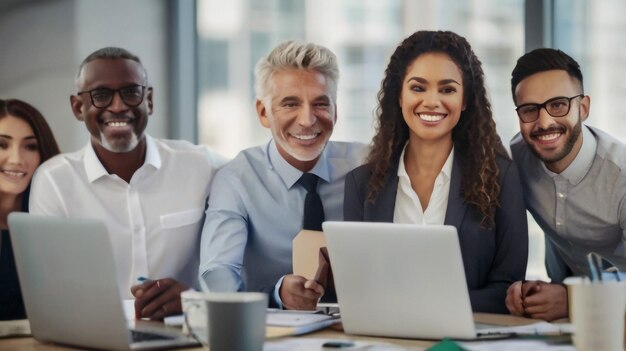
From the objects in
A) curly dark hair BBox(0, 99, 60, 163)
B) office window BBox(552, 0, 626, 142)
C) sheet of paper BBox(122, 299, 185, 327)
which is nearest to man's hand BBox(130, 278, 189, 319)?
sheet of paper BBox(122, 299, 185, 327)

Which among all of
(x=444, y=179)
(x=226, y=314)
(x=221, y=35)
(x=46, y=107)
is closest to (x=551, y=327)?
(x=226, y=314)

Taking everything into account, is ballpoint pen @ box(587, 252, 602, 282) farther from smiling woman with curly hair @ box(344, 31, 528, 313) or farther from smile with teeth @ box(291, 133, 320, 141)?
smile with teeth @ box(291, 133, 320, 141)

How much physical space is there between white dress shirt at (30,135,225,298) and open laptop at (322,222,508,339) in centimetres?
124

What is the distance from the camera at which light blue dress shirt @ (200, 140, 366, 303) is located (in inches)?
123

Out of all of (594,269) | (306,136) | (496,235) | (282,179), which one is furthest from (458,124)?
(594,269)

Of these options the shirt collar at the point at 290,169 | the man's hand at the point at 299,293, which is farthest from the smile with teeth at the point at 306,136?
the man's hand at the point at 299,293

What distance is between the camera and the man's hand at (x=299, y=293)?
8.14ft

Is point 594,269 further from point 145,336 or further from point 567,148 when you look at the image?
point 567,148

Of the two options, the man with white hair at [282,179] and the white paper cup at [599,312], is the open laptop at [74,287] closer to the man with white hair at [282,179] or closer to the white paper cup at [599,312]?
the white paper cup at [599,312]

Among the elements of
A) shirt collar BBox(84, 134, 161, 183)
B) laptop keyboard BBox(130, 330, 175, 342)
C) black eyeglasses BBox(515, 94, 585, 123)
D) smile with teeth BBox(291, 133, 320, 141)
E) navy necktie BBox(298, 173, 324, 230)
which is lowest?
laptop keyboard BBox(130, 330, 175, 342)

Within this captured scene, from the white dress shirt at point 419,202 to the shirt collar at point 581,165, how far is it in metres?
0.31

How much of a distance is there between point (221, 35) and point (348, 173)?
2.35 meters

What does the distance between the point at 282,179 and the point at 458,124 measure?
0.63m

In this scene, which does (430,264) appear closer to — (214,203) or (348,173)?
(348,173)
